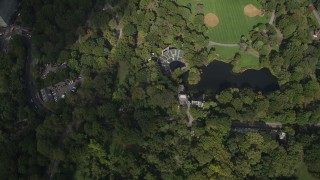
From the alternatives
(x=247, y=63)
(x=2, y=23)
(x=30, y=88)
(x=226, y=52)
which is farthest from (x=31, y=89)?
(x=247, y=63)

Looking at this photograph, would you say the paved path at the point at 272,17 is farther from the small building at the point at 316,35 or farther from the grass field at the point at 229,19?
the small building at the point at 316,35

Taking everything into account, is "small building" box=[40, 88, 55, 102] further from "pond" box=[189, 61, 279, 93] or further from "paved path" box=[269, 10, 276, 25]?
"paved path" box=[269, 10, 276, 25]

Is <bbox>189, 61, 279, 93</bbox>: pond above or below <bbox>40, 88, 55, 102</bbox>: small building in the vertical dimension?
above

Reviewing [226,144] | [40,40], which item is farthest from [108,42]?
[226,144]

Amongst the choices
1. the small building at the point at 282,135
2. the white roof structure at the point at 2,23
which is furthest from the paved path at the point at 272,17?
the white roof structure at the point at 2,23

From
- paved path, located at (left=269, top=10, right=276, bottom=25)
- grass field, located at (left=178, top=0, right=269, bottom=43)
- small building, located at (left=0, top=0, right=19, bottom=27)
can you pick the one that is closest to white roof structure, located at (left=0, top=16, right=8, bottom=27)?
small building, located at (left=0, top=0, right=19, bottom=27)

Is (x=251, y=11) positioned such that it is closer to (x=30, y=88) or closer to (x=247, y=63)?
(x=247, y=63)
